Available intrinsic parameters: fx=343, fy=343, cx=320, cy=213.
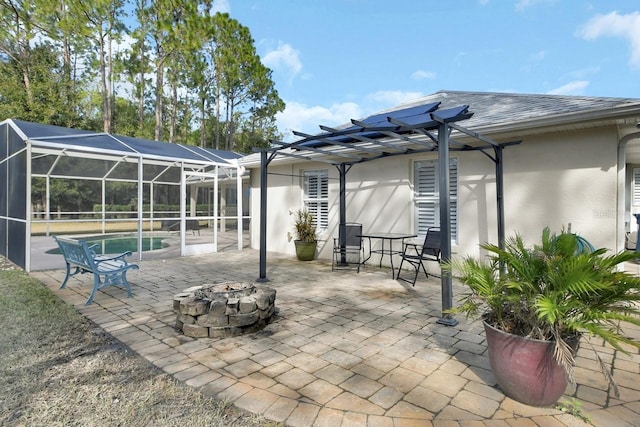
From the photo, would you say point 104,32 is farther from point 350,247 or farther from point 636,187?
point 636,187

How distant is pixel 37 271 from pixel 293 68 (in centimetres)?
1947

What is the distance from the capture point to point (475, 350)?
3117mm

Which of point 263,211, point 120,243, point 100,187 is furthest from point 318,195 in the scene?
point 100,187

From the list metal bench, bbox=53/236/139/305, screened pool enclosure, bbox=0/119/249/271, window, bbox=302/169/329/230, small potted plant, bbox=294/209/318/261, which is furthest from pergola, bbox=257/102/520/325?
screened pool enclosure, bbox=0/119/249/271

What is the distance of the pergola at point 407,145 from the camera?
3799mm

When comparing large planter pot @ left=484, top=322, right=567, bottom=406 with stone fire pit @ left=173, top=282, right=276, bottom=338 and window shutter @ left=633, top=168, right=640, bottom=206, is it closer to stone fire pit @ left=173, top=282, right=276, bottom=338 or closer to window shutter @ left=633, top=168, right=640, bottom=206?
stone fire pit @ left=173, top=282, right=276, bottom=338

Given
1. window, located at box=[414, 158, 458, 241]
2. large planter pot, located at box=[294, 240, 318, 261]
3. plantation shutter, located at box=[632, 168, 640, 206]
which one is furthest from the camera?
plantation shutter, located at box=[632, 168, 640, 206]

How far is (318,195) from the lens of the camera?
28.4ft

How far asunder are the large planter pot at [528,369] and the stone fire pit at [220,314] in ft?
7.38

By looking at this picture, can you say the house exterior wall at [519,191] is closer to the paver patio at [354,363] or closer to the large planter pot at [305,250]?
the large planter pot at [305,250]

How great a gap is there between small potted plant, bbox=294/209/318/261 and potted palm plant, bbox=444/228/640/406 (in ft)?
18.7

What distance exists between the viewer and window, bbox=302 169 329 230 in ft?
27.9

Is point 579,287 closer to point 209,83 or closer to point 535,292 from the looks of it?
point 535,292

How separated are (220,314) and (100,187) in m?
11.7
